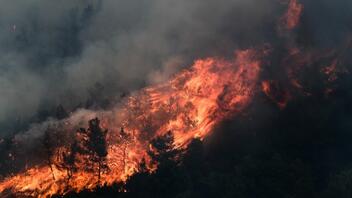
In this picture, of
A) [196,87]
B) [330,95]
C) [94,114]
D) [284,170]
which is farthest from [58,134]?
[330,95]

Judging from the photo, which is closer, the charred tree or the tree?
the charred tree

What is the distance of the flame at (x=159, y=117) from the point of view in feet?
204

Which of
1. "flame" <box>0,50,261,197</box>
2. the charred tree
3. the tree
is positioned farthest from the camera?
the tree

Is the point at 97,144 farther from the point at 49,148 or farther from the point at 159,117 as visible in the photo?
the point at 159,117

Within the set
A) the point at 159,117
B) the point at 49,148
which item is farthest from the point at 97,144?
the point at 159,117

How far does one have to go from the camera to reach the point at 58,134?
67.7 metres

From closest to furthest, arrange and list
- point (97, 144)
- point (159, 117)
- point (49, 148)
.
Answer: point (49, 148), point (97, 144), point (159, 117)

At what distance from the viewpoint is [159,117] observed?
225 feet

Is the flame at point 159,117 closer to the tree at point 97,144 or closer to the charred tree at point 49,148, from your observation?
the charred tree at point 49,148

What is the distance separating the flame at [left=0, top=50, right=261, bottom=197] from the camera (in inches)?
2443

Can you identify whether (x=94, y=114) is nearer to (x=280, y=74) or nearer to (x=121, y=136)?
(x=121, y=136)

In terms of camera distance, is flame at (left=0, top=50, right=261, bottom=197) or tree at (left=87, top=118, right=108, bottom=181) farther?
tree at (left=87, top=118, right=108, bottom=181)

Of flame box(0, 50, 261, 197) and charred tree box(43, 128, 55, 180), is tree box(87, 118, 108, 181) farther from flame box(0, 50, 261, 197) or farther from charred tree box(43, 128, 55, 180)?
charred tree box(43, 128, 55, 180)

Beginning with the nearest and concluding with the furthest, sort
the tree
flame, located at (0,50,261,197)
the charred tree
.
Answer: flame, located at (0,50,261,197)
the charred tree
the tree
